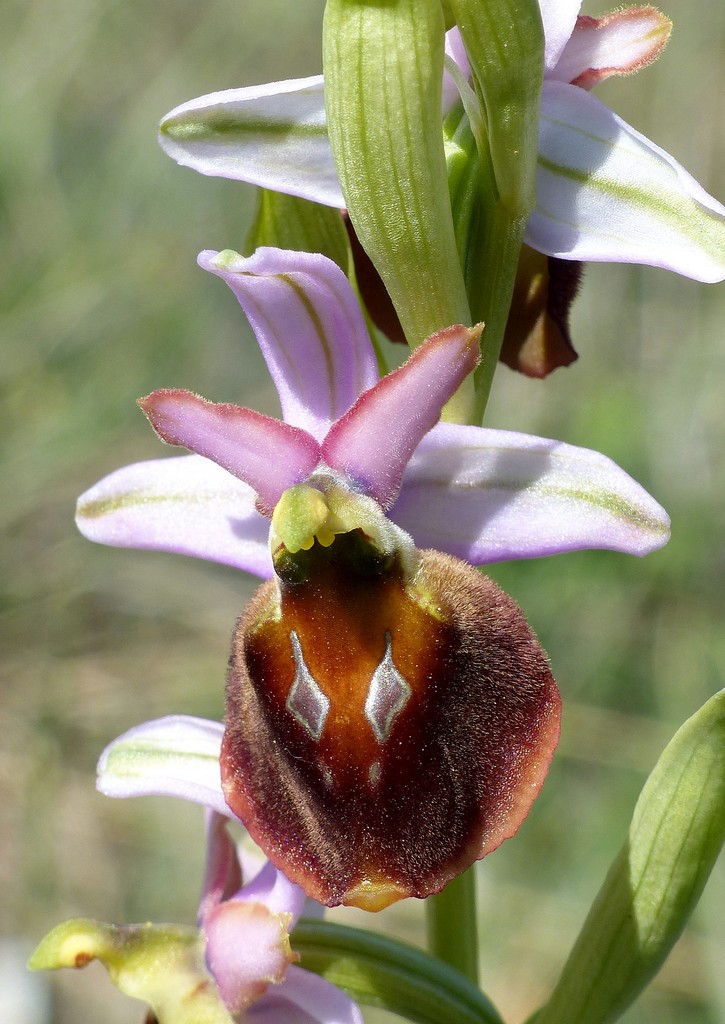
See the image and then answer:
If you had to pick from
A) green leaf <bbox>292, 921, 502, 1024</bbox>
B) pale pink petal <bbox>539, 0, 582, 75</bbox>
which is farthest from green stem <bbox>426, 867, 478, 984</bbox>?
pale pink petal <bbox>539, 0, 582, 75</bbox>

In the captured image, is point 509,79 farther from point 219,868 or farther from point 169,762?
point 219,868

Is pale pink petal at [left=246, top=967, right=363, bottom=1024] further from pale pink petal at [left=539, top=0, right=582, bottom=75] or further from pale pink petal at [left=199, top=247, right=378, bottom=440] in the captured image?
pale pink petal at [left=539, top=0, right=582, bottom=75]

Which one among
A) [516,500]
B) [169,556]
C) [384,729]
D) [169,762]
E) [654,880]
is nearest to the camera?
[384,729]

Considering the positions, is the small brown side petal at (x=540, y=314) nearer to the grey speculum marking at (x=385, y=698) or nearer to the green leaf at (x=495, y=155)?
the green leaf at (x=495, y=155)

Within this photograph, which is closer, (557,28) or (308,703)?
(308,703)

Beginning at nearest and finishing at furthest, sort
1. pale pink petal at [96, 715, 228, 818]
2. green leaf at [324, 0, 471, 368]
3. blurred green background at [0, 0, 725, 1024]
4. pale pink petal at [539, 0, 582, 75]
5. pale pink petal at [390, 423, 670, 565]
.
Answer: green leaf at [324, 0, 471, 368] < pale pink petal at [390, 423, 670, 565] < pale pink petal at [539, 0, 582, 75] < pale pink petal at [96, 715, 228, 818] < blurred green background at [0, 0, 725, 1024]

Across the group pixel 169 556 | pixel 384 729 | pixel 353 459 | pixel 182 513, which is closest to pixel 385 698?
pixel 384 729
